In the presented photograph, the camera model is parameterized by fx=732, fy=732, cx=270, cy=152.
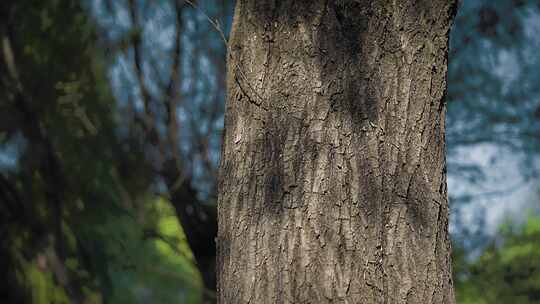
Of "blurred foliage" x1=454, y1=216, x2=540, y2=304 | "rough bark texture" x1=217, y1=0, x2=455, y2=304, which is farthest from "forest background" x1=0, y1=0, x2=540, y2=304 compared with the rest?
"rough bark texture" x1=217, y1=0, x2=455, y2=304

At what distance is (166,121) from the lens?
24.2 ft

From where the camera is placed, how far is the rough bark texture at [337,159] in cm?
216

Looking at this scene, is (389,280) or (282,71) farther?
(282,71)

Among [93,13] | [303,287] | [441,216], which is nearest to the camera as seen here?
[303,287]

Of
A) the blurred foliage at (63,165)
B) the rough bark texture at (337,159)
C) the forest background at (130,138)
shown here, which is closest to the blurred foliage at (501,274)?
the forest background at (130,138)

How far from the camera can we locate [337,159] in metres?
2.21

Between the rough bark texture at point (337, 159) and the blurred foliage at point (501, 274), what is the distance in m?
5.06

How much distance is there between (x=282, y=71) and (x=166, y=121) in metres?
5.19

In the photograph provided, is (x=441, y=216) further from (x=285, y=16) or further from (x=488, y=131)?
(x=488, y=131)

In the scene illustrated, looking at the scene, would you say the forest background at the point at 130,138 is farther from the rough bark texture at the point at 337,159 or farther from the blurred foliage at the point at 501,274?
the rough bark texture at the point at 337,159

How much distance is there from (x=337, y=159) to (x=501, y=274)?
17.8 ft

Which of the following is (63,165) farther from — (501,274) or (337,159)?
(337,159)

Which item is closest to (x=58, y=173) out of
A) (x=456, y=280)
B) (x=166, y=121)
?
A: (x=166, y=121)

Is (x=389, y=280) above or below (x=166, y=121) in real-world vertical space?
below
